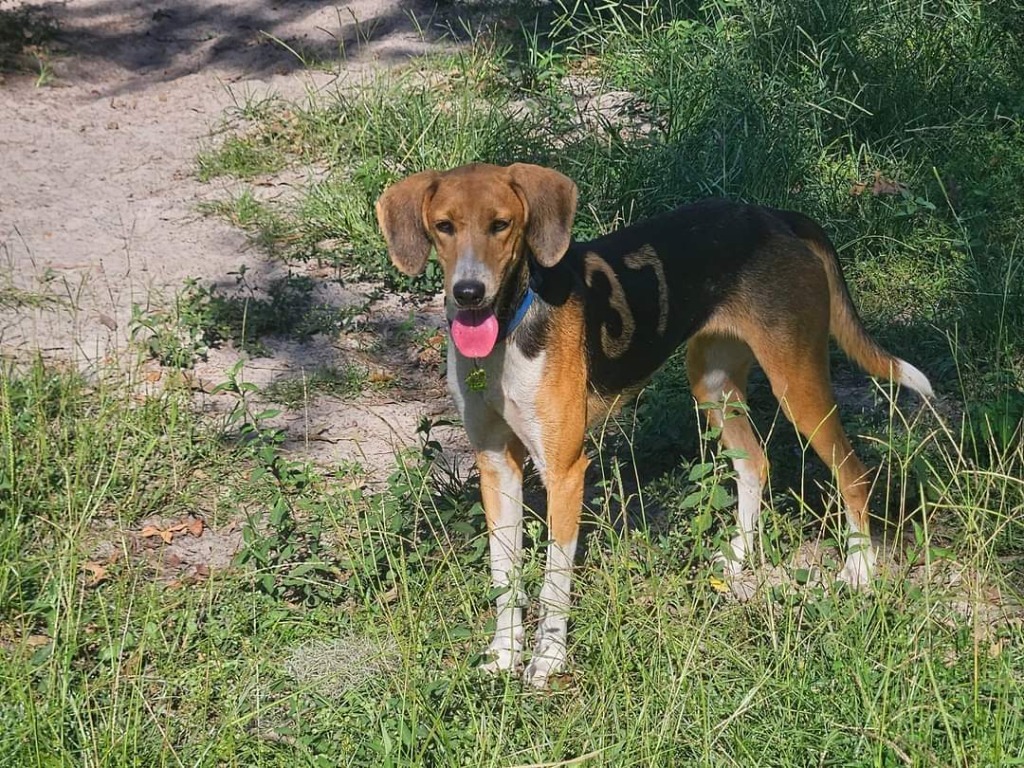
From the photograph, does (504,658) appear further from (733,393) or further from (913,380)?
(913,380)

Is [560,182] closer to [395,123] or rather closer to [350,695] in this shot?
[350,695]

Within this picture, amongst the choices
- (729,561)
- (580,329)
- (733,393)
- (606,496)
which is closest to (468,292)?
(580,329)

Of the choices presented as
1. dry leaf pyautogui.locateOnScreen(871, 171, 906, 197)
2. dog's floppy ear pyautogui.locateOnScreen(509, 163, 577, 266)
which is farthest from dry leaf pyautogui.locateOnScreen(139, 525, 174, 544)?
dry leaf pyautogui.locateOnScreen(871, 171, 906, 197)

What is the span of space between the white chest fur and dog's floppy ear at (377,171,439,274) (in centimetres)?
32

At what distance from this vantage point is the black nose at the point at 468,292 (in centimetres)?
400

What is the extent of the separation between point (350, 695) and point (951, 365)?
3.51 m

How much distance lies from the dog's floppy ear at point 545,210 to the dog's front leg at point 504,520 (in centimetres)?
67

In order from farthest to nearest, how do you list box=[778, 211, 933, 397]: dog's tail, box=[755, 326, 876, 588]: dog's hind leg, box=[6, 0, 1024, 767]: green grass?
box=[778, 211, 933, 397]: dog's tail → box=[755, 326, 876, 588]: dog's hind leg → box=[6, 0, 1024, 767]: green grass

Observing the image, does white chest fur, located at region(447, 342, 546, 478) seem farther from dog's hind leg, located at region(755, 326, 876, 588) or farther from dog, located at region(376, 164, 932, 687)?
dog's hind leg, located at region(755, 326, 876, 588)

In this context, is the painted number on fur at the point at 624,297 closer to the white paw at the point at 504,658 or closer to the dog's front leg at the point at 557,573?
the dog's front leg at the point at 557,573

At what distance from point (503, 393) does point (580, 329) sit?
14.9 inches

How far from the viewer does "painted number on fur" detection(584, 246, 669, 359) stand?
4612 mm

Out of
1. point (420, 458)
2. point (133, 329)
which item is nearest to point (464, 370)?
point (420, 458)

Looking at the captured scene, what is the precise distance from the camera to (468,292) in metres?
4.00
